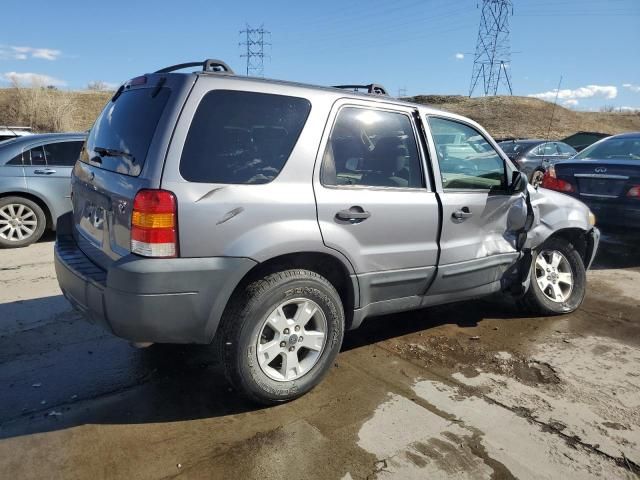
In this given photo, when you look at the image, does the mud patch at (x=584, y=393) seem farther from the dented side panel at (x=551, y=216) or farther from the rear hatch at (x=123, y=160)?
the rear hatch at (x=123, y=160)

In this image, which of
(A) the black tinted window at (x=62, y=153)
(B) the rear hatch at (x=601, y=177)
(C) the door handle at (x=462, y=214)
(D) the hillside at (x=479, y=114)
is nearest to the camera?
(C) the door handle at (x=462, y=214)

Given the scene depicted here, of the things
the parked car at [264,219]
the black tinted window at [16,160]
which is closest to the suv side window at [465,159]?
the parked car at [264,219]

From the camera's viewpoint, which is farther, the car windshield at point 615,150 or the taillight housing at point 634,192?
the car windshield at point 615,150

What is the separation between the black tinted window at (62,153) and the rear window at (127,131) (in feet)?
14.7

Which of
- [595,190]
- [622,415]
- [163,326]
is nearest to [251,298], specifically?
[163,326]

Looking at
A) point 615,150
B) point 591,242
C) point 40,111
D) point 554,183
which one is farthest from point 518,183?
point 40,111

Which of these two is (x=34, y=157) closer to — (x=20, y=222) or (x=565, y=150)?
(x=20, y=222)

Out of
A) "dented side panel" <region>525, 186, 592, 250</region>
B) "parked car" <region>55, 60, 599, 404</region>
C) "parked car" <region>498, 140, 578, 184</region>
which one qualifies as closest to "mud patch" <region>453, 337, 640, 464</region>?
"parked car" <region>55, 60, 599, 404</region>

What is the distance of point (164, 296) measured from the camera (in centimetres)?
276

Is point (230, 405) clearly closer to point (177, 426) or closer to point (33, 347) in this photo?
point (177, 426)

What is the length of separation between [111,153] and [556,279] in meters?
3.96

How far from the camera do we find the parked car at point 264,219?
2787 millimetres

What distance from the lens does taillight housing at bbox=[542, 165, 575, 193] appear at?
7.27m

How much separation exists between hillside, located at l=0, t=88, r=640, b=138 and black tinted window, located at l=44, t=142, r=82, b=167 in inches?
1152
